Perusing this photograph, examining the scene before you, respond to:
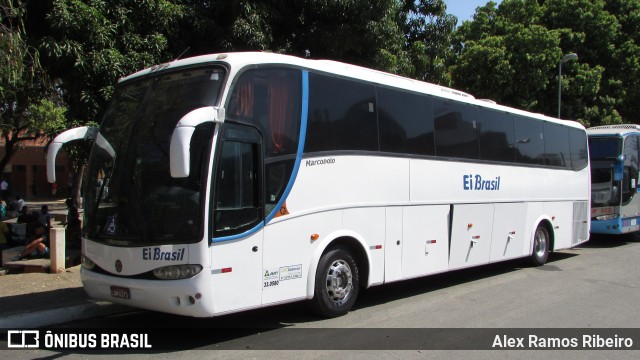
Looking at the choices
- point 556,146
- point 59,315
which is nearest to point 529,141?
point 556,146

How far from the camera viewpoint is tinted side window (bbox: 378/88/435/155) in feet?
26.2

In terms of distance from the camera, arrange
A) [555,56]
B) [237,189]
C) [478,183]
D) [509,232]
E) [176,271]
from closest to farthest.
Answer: [176,271], [237,189], [478,183], [509,232], [555,56]

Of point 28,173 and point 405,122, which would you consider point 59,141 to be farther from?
point 28,173

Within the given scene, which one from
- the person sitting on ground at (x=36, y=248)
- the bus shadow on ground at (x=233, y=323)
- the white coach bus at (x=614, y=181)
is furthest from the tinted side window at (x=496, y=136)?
the person sitting on ground at (x=36, y=248)

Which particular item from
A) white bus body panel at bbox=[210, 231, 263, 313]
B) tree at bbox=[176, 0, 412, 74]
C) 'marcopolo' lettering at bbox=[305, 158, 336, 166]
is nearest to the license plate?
white bus body panel at bbox=[210, 231, 263, 313]

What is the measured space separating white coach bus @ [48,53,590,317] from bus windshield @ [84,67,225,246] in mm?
16

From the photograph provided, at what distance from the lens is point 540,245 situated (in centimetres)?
1212

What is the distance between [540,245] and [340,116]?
7.28 metres

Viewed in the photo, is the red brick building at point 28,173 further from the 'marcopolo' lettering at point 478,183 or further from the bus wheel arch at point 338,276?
the bus wheel arch at point 338,276

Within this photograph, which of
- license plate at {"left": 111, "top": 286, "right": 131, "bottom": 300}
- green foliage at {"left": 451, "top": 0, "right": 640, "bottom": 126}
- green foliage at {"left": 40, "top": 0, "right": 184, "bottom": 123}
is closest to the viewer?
license plate at {"left": 111, "top": 286, "right": 131, "bottom": 300}

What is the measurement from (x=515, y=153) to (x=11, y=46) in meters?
9.40

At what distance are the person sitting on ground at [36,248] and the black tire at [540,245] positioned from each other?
10490mm

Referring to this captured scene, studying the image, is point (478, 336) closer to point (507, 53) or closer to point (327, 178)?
point (327, 178)

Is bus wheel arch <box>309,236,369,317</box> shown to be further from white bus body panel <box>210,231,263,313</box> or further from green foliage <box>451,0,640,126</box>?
green foliage <box>451,0,640,126</box>
